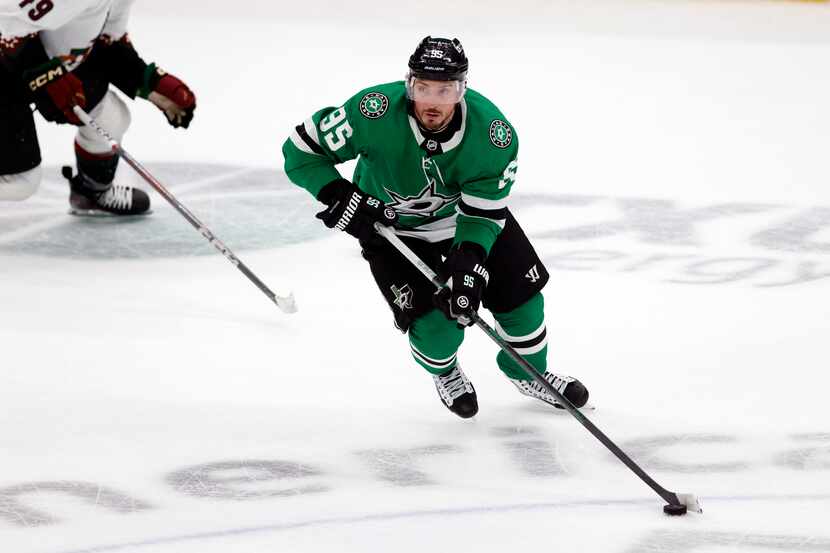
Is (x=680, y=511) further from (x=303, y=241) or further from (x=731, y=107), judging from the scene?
(x=731, y=107)

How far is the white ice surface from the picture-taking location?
276 centimetres

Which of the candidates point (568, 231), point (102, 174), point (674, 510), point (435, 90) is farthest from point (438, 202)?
point (102, 174)

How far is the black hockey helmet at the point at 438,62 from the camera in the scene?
2793 millimetres

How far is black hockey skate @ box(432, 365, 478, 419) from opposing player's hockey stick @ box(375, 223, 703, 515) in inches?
7.4

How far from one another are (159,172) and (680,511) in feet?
10.6

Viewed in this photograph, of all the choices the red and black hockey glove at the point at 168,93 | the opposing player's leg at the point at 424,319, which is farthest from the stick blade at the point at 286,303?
the red and black hockey glove at the point at 168,93

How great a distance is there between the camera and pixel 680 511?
2.71 meters

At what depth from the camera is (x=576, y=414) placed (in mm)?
2885

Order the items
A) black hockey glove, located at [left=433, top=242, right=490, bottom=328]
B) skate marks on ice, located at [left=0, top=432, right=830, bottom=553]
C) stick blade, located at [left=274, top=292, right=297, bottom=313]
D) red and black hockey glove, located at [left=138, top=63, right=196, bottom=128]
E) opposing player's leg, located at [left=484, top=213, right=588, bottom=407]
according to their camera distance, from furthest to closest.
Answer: red and black hockey glove, located at [left=138, top=63, right=196, bottom=128], stick blade, located at [left=274, top=292, right=297, bottom=313], opposing player's leg, located at [left=484, top=213, right=588, bottom=407], black hockey glove, located at [left=433, top=242, right=490, bottom=328], skate marks on ice, located at [left=0, top=432, right=830, bottom=553]

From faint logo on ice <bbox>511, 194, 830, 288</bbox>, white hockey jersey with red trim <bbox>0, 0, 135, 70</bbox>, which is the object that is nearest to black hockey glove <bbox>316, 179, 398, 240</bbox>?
faint logo on ice <bbox>511, 194, 830, 288</bbox>

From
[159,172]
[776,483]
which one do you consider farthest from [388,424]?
[159,172]

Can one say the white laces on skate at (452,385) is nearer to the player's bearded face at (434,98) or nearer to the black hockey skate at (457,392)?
the black hockey skate at (457,392)

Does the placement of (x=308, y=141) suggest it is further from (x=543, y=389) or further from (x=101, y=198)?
(x=101, y=198)

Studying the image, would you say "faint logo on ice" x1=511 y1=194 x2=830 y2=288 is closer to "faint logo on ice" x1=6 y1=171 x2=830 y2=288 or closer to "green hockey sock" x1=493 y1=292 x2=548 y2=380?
"faint logo on ice" x1=6 y1=171 x2=830 y2=288
